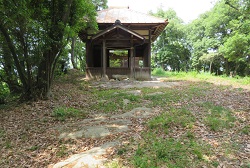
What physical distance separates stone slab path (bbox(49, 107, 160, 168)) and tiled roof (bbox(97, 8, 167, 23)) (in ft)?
30.8

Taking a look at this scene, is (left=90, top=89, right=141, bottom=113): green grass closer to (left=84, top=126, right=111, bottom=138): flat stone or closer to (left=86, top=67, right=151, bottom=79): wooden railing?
(left=84, top=126, right=111, bottom=138): flat stone

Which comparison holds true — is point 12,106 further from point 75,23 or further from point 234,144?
point 234,144

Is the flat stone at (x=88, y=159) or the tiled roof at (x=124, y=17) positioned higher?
the tiled roof at (x=124, y=17)

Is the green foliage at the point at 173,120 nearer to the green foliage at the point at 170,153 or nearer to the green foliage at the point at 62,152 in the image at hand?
the green foliage at the point at 170,153

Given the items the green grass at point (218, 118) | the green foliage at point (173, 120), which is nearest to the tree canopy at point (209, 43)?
the green grass at point (218, 118)

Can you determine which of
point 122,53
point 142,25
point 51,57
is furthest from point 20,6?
point 122,53

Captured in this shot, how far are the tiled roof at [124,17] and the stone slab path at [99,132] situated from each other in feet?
30.8

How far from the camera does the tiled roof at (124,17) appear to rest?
13.4 meters

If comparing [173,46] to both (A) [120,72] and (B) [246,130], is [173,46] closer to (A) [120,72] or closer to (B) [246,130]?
(A) [120,72]

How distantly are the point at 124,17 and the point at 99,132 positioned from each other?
11974 mm

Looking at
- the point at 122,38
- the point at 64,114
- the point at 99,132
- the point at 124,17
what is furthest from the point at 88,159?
the point at 124,17

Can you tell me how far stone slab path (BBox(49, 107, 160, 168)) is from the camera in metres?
3.12

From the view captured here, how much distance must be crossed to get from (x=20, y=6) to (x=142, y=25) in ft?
32.0

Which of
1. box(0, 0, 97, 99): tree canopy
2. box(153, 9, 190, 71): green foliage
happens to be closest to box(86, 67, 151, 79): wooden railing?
box(0, 0, 97, 99): tree canopy
